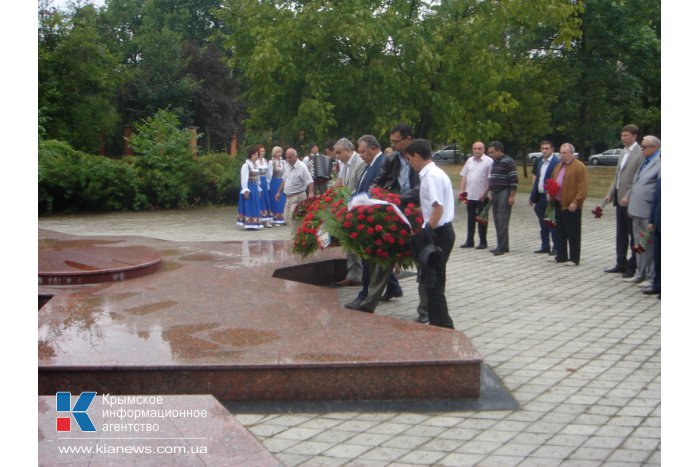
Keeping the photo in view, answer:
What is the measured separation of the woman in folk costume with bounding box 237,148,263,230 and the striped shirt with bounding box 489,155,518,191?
252 inches

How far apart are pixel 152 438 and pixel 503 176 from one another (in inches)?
394

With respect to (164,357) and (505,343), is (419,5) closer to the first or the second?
(505,343)

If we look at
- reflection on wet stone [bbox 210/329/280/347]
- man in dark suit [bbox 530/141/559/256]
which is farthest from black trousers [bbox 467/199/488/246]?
reflection on wet stone [bbox 210/329/280/347]

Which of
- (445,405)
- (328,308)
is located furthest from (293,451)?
(328,308)

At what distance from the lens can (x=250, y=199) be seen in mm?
18078

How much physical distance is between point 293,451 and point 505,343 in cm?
315

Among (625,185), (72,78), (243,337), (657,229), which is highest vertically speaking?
(72,78)

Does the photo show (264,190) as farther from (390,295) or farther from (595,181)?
(595,181)

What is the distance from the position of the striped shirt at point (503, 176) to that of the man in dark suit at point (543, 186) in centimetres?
38

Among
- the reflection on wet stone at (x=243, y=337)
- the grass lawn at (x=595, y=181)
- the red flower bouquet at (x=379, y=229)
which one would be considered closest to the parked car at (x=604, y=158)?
the grass lawn at (x=595, y=181)

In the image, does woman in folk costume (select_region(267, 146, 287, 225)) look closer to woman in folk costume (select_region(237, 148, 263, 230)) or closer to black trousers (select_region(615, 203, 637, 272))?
woman in folk costume (select_region(237, 148, 263, 230))

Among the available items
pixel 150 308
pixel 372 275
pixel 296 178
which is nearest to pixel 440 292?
pixel 372 275

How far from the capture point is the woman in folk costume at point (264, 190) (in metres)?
18.6

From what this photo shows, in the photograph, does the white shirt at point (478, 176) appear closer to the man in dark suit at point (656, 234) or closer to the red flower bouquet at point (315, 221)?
the man in dark suit at point (656, 234)
